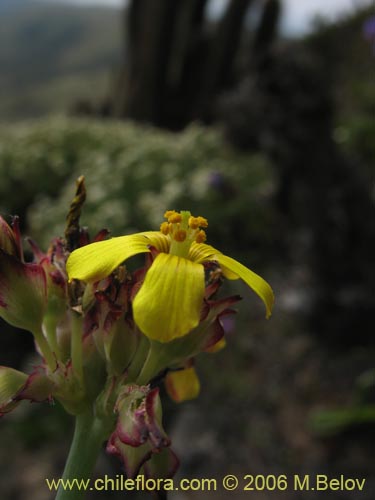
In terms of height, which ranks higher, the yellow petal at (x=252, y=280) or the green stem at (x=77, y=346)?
the yellow petal at (x=252, y=280)

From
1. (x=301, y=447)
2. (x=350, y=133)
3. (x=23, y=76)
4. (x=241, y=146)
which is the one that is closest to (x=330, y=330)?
(x=301, y=447)

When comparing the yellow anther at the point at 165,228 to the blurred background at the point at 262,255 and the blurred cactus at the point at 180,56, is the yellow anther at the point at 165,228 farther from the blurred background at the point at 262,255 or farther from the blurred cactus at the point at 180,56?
the blurred cactus at the point at 180,56

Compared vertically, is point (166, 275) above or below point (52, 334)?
above

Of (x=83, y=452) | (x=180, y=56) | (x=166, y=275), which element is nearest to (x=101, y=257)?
(x=166, y=275)

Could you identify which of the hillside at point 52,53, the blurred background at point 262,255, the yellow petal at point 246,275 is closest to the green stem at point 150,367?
the yellow petal at point 246,275

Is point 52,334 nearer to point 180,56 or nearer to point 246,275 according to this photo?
point 246,275

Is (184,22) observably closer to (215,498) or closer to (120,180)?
(120,180)
